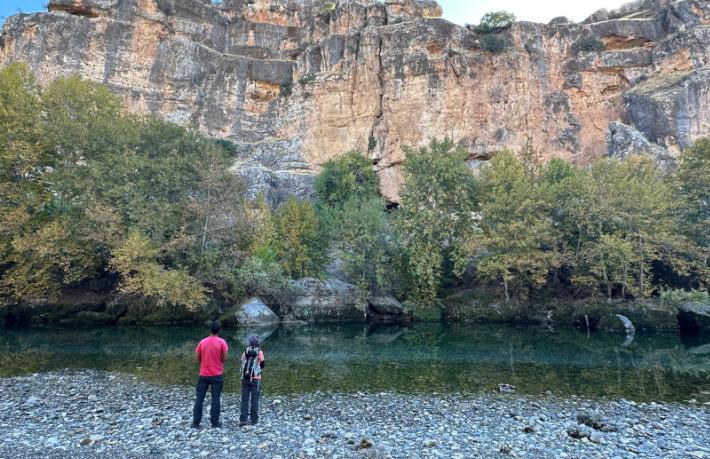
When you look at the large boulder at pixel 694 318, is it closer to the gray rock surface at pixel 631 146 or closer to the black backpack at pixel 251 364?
the gray rock surface at pixel 631 146

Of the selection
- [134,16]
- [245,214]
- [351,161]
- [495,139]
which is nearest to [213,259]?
[245,214]

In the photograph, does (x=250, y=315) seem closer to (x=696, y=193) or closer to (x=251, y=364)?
(x=251, y=364)

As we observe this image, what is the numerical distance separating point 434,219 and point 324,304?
9.88 meters

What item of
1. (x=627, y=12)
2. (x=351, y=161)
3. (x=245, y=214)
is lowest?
(x=245, y=214)

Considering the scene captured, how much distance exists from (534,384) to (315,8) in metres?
58.3

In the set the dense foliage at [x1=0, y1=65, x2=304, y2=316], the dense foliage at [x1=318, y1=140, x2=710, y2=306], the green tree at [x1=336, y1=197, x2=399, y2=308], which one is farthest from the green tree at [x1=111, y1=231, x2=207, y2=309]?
the dense foliage at [x1=318, y1=140, x2=710, y2=306]

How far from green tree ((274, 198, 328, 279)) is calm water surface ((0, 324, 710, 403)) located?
761cm

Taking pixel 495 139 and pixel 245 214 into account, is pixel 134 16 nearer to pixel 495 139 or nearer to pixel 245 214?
pixel 245 214

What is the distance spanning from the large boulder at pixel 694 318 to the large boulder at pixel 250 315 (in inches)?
960

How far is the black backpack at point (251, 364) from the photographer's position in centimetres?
806

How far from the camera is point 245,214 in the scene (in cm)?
2797

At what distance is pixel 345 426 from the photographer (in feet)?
27.1

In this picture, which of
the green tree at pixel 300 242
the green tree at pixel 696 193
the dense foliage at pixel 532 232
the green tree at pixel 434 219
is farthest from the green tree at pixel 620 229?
the green tree at pixel 300 242

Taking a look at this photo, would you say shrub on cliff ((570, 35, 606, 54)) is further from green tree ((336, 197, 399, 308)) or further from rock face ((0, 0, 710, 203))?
green tree ((336, 197, 399, 308))
